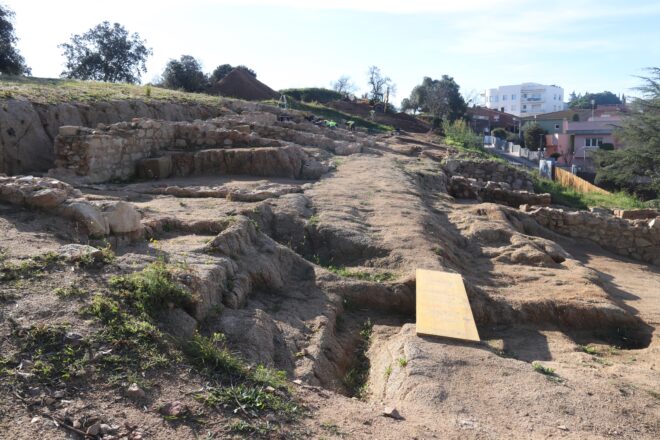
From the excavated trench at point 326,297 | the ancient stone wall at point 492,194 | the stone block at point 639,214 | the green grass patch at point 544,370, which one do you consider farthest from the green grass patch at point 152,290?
the stone block at point 639,214

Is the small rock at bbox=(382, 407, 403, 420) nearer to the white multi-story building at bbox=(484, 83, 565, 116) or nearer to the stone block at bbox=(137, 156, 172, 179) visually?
the stone block at bbox=(137, 156, 172, 179)

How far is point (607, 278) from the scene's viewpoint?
10.1 metres

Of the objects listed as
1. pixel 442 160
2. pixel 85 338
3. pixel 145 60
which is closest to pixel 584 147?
pixel 442 160

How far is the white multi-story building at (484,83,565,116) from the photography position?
8569 centimetres

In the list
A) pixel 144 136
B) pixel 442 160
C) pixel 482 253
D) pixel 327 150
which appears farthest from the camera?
pixel 442 160

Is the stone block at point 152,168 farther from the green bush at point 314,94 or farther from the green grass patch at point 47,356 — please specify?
the green bush at point 314,94

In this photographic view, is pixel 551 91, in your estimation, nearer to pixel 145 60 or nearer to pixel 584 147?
pixel 584 147

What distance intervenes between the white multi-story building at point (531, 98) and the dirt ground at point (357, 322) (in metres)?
80.6

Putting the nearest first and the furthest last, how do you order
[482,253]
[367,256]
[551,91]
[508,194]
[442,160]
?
[367,256]
[482,253]
[508,194]
[442,160]
[551,91]

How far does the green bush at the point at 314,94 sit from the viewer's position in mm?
44719

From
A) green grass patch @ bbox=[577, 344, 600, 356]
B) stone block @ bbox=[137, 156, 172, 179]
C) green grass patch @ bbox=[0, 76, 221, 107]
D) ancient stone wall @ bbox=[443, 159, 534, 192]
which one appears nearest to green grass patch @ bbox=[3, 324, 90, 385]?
green grass patch @ bbox=[577, 344, 600, 356]

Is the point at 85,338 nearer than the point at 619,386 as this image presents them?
Yes

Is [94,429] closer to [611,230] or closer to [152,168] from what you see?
[152,168]

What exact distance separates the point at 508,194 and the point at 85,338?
44.3 ft
